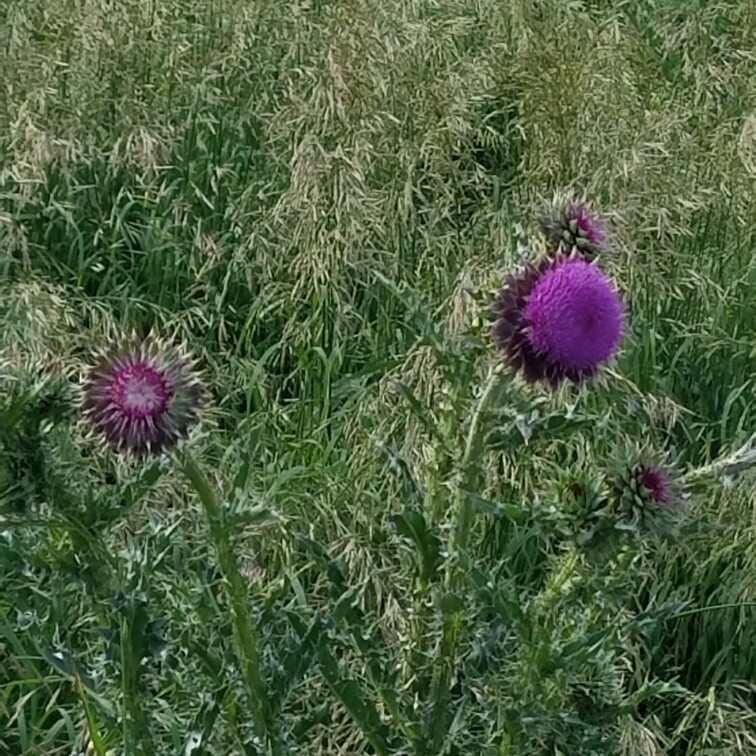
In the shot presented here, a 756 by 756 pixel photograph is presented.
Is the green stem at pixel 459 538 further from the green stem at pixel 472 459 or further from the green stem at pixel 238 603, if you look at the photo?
the green stem at pixel 238 603

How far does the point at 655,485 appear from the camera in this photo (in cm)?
108

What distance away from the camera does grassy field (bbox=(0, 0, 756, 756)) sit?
1.08 m

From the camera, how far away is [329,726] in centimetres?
141

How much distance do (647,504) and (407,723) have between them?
281 millimetres

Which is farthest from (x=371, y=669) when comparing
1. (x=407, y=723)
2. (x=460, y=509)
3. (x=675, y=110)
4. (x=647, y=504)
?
(x=675, y=110)

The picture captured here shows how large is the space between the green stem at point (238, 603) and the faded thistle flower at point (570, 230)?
40cm

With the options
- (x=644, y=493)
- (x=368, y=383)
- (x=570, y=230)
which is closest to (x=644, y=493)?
(x=644, y=493)

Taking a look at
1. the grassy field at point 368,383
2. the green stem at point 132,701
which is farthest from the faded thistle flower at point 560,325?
the green stem at point 132,701

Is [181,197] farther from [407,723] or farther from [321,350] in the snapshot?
[407,723]

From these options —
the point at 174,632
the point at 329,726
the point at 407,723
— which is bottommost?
the point at 329,726

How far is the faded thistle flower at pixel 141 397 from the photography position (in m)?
0.98

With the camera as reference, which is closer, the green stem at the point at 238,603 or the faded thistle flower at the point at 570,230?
the green stem at the point at 238,603

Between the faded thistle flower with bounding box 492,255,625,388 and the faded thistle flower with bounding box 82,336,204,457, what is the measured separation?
26 centimetres

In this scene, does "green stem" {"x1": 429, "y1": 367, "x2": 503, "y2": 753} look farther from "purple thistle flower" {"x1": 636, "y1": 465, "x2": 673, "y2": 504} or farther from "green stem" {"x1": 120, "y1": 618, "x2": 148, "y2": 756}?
"green stem" {"x1": 120, "y1": 618, "x2": 148, "y2": 756}
